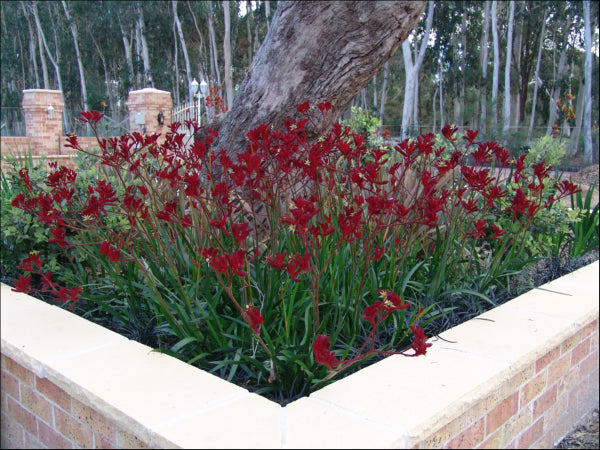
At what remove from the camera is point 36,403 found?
208 centimetres

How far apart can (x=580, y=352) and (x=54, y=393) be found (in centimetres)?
224

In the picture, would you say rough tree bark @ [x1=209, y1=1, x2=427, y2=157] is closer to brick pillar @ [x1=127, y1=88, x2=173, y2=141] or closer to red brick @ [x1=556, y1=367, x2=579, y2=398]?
red brick @ [x1=556, y1=367, x2=579, y2=398]

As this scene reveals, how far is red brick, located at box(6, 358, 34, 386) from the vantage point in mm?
2078

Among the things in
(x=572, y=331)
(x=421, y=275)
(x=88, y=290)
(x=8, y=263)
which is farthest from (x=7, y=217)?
(x=572, y=331)

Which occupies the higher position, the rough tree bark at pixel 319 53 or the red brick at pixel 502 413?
the rough tree bark at pixel 319 53

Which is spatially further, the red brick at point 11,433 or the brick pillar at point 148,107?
the brick pillar at point 148,107

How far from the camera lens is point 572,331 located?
237 cm

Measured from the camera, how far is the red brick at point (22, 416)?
215cm

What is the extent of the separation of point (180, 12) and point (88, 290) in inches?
1416

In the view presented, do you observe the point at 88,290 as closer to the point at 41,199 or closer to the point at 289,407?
the point at 41,199

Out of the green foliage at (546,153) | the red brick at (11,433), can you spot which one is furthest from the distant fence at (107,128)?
the red brick at (11,433)

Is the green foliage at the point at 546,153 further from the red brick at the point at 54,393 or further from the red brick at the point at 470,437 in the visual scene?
the red brick at the point at 54,393

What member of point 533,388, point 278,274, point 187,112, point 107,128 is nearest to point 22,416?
point 278,274

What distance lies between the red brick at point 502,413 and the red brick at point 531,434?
20 cm
